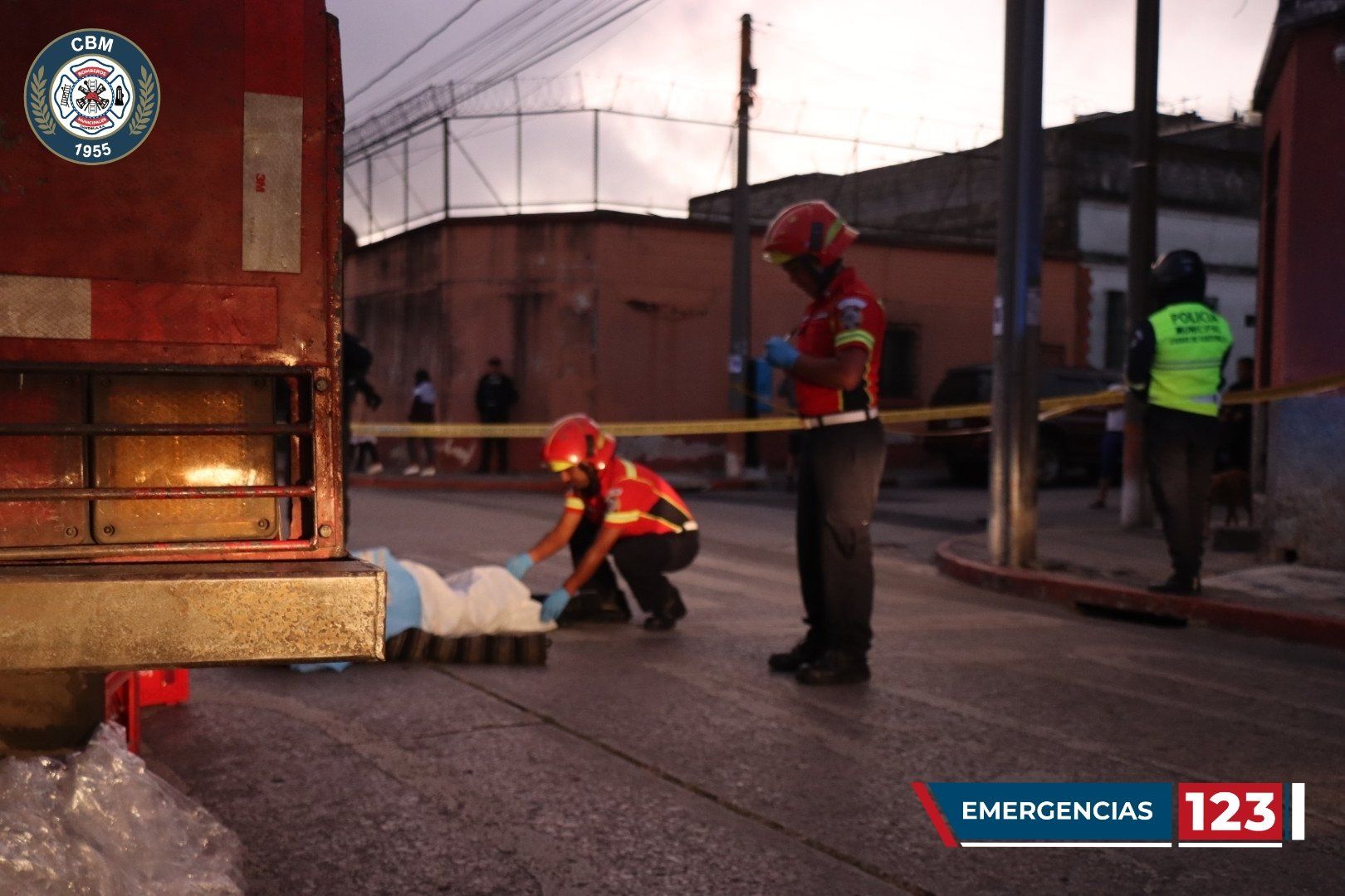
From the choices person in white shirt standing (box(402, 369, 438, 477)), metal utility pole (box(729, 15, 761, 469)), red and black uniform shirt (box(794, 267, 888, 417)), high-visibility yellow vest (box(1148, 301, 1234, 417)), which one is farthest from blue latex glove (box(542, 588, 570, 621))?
person in white shirt standing (box(402, 369, 438, 477))

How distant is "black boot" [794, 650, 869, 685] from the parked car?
13.5m

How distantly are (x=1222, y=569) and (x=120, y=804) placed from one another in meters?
7.61

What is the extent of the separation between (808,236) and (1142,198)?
7.16 m

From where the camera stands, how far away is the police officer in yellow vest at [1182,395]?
750 cm

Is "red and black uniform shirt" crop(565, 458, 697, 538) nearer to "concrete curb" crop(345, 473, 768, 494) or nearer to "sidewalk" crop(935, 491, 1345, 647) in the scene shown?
"sidewalk" crop(935, 491, 1345, 647)

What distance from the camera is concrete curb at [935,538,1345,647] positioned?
6785 mm

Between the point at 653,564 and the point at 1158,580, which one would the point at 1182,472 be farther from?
the point at 653,564

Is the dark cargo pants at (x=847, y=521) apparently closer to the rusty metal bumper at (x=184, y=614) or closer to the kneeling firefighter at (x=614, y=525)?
the kneeling firefighter at (x=614, y=525)

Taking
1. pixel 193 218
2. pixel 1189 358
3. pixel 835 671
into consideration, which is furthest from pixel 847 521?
pixel 193 218

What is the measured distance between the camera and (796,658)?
18.7 ft

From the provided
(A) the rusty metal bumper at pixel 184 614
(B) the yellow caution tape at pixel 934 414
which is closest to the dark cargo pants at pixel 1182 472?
(B) the yellow caution tape at pixel 934 414

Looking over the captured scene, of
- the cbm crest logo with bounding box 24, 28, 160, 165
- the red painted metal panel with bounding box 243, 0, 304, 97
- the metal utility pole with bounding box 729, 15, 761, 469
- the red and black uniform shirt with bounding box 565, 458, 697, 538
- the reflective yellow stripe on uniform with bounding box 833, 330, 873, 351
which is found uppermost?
the metal utility pole with bounding box 729, 15, 761, 469

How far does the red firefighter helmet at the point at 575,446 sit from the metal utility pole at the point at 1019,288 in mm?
3611

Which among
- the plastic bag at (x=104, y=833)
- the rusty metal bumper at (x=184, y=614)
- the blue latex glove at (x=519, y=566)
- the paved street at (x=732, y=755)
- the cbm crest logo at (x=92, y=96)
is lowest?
the paved street at (x=732, y=755)
